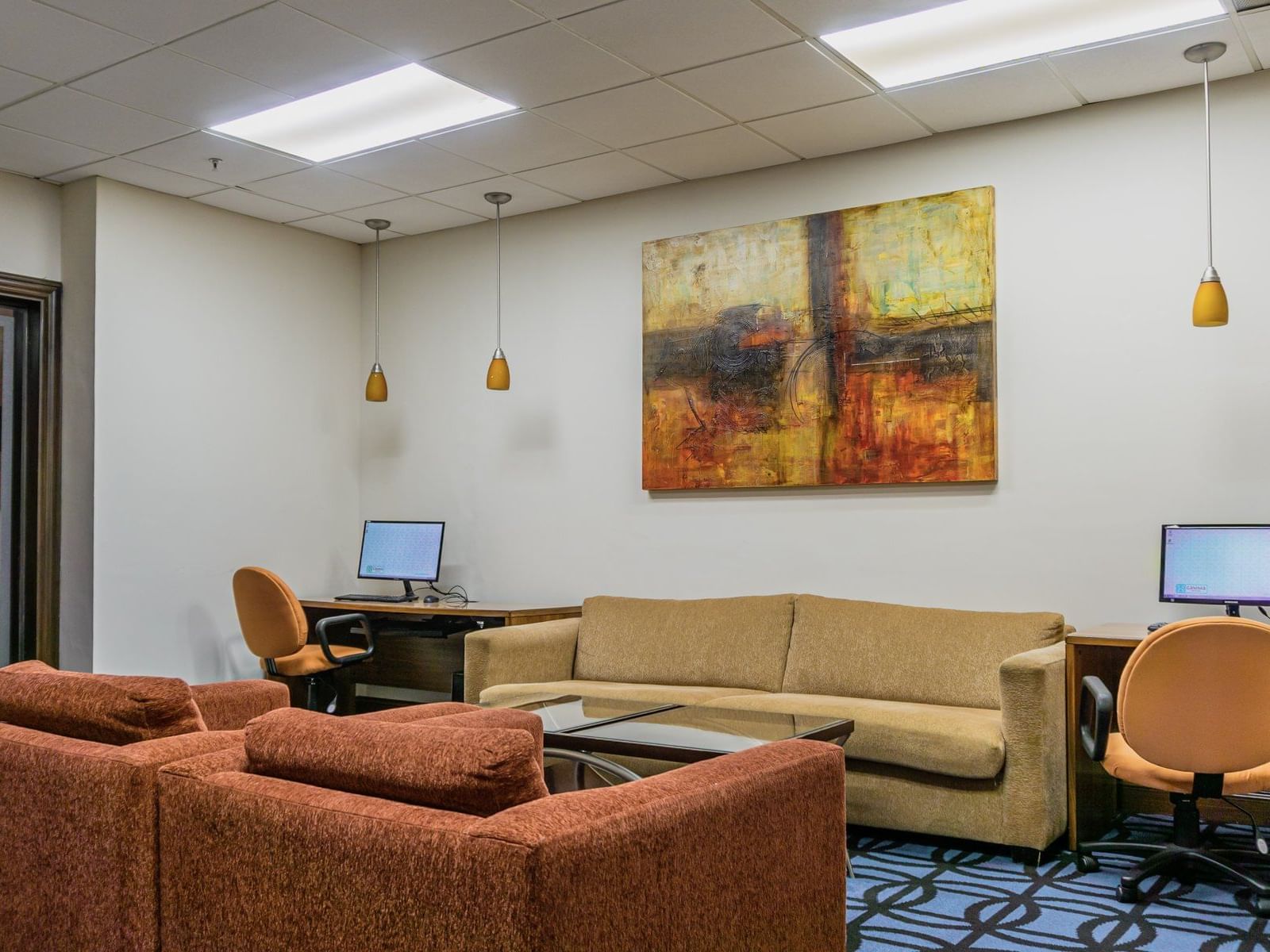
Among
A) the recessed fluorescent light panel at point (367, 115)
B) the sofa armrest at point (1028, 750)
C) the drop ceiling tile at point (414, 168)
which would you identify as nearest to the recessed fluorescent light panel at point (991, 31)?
the recessed fluorescent light panel at point (367, 115)

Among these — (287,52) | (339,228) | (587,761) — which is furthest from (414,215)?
(587,761)

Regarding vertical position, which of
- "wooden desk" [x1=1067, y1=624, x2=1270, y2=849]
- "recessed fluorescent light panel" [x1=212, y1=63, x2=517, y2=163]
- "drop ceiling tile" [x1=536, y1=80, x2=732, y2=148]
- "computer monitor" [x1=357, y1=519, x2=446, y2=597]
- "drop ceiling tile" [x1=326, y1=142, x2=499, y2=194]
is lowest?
"wooden desk" [x1=1067, y1=624, x2=1270, y2=849]

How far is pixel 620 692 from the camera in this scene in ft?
15.8

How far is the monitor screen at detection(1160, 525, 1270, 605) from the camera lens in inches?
157

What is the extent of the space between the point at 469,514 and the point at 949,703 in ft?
10.1

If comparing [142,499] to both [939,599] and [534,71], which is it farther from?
[939,599]

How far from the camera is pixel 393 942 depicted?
1.75 meters

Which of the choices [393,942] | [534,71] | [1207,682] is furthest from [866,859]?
[534,71]

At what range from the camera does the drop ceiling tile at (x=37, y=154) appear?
5.11m

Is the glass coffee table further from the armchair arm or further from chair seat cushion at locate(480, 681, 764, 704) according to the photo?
the armchair arm

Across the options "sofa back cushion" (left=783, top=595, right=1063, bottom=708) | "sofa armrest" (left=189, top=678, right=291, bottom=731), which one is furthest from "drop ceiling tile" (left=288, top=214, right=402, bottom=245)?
"sofa armrest" (left=189, top=678, right=291, bottom=731)

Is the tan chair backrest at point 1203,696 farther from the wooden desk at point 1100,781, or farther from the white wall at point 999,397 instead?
the white wall at point 999,397

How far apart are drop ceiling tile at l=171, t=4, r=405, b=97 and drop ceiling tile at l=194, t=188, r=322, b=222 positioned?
157 cm

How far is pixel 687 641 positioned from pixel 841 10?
269 centimetres
